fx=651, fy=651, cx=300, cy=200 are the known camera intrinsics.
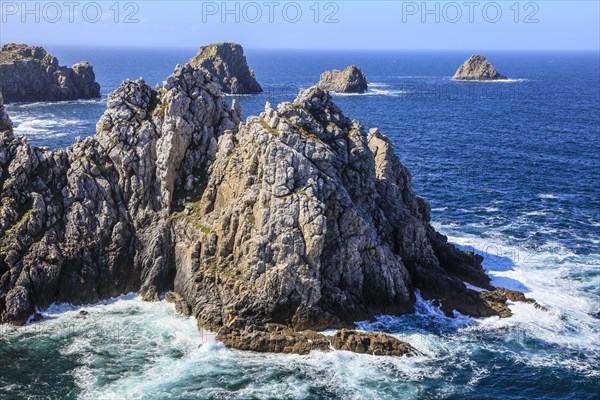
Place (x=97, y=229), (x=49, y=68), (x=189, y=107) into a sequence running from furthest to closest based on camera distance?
1. (x=49, y=68)
2. (x=189, y=107)
3. (x=97, y=229)

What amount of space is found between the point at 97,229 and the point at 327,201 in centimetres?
2227

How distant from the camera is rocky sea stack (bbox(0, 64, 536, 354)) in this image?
55312 millimetres

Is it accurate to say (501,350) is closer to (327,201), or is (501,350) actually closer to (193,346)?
(327,201)

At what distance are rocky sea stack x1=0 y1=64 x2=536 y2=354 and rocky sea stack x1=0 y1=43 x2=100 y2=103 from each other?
13315 centimetres

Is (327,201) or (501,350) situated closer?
(501,350)

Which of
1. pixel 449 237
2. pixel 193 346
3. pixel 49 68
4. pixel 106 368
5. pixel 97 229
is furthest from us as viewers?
pixel 49 68

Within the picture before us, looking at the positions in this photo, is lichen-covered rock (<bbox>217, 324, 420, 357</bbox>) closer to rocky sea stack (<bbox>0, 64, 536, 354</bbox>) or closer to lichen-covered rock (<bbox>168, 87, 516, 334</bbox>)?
rocky sea stack (<bbox>0, 64, 536, 354</bbox>)

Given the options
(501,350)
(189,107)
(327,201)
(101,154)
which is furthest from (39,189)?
(501,350)

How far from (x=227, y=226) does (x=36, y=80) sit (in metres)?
153

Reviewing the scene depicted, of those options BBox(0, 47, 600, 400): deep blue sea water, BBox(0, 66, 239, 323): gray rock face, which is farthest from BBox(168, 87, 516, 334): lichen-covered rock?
BBox(0, 66, 239, 323): gray rock face

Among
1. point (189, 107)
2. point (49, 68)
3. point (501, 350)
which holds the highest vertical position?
point (49, 68)

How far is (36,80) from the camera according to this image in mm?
189375

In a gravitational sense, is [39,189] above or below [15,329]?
above

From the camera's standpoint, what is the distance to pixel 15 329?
180 feet
